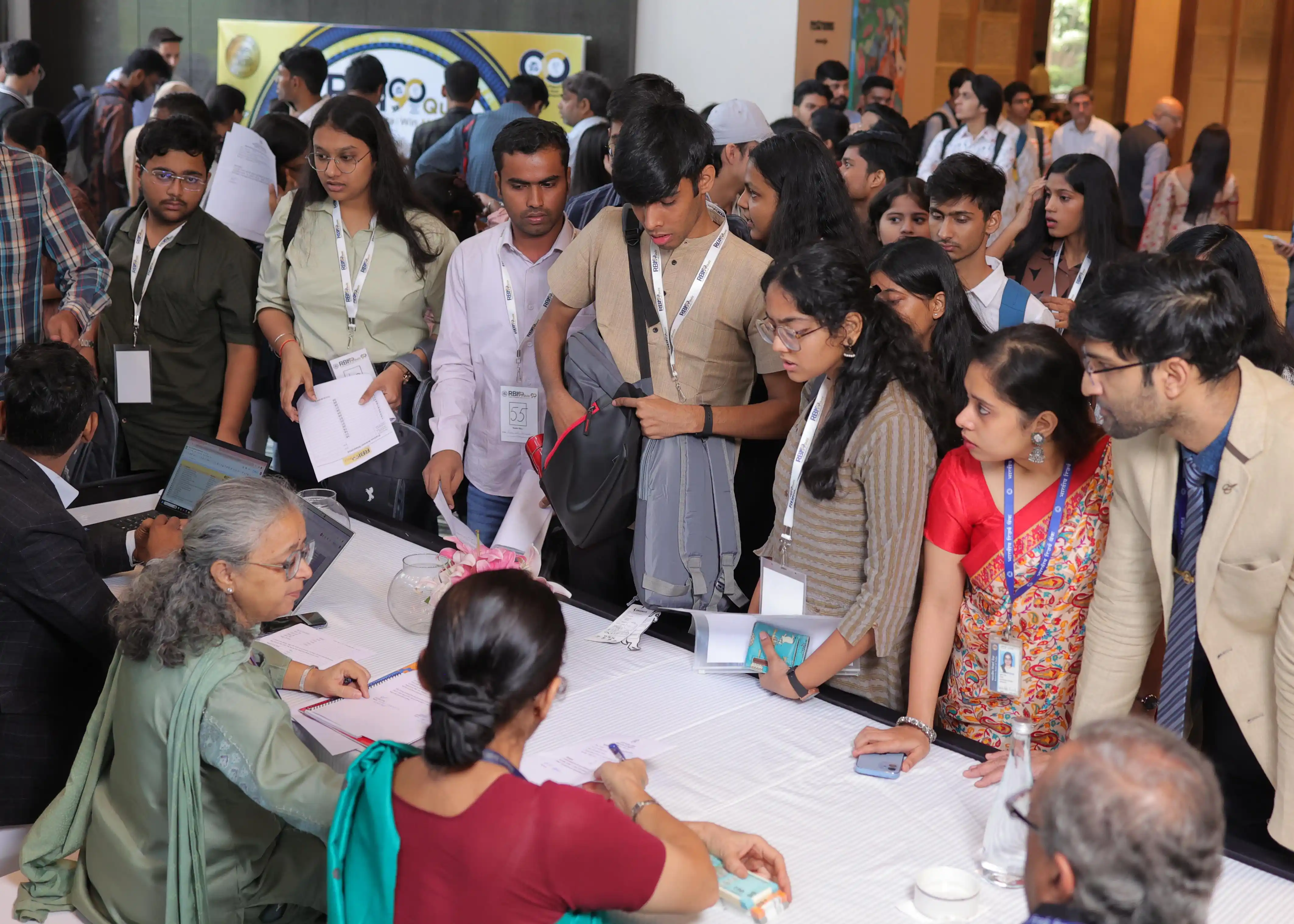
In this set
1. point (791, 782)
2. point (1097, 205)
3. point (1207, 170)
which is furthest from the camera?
point (1207, 170)

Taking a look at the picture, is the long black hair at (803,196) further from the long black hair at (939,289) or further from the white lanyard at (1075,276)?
the white lanyard at (1075,276)

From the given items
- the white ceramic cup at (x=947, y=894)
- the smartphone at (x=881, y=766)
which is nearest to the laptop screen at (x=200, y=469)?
the smartphone at (x=881, y=766)

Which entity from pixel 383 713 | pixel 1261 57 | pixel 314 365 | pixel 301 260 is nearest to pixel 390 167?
pixel 301 260

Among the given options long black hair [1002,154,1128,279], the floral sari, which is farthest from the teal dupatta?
Answer: long black hair [1002,154,1128,279]

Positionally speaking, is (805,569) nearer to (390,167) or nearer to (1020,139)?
(390,167)

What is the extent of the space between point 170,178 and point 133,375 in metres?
0.57

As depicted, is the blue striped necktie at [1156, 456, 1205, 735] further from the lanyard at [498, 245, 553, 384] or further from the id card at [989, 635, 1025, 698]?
the lanyard at [498, 245, 553, 384]

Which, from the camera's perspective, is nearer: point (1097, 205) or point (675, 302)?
point (675, 302)

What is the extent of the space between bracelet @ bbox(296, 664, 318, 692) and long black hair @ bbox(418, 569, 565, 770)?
81cm

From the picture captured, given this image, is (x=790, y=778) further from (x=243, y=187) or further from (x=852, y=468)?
(x=243, y=187)

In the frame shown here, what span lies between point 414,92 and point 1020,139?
4.43m

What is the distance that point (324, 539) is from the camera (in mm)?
2588

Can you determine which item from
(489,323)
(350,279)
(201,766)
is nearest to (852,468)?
(201,766)

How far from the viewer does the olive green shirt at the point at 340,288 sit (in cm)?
337
